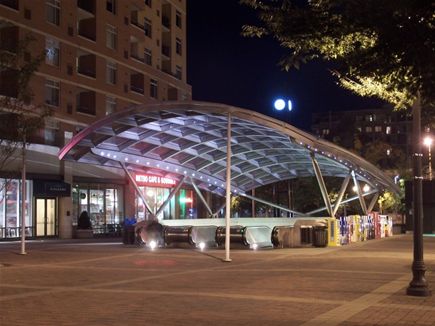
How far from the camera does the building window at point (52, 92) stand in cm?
4272

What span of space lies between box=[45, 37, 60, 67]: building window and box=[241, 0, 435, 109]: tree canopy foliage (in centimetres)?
3536

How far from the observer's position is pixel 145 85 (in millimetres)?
55531

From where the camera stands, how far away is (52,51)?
142ft

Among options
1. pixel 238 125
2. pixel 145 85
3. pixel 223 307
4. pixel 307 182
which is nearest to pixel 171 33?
pixel 145 85

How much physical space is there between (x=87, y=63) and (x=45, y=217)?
1314 centimetres

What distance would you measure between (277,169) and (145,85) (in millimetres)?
18524

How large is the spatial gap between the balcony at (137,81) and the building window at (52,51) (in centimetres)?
1114

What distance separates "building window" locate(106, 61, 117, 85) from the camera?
49562 mm

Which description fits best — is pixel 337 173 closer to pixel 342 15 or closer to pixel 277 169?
pixel 277 169

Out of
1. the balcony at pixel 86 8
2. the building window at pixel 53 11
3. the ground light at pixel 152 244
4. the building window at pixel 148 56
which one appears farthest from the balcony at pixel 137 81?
the ground light at pixel 152 244

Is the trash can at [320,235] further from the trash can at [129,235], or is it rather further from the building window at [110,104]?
the building window at [110,104]

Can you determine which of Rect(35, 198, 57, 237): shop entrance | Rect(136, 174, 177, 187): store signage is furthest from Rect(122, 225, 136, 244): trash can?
Rect(136, 174, 177, 187): store signage

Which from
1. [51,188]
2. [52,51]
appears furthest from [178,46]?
[51,188]

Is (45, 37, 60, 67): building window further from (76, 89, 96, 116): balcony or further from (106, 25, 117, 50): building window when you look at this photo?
(106, 25, 117, 50): building window
